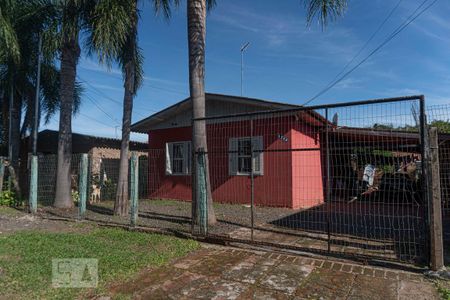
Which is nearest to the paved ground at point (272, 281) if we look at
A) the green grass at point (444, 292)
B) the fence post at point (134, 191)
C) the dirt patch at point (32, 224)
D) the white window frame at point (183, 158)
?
the green grass at point (444, 292)

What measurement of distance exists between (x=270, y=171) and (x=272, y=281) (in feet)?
21.9

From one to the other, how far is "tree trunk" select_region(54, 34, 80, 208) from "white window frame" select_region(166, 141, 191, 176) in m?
3.97

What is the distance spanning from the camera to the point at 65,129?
9.77 meters

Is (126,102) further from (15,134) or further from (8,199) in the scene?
(15,134)

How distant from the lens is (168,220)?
809 centimetres

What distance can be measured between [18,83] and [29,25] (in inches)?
116

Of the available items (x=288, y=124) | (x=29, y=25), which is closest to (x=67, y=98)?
(x=29, y=25)

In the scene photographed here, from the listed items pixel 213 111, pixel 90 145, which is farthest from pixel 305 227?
pixel 90 145

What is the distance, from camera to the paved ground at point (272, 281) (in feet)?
12.5

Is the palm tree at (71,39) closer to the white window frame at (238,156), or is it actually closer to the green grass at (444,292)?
the white window frame at (238,156)

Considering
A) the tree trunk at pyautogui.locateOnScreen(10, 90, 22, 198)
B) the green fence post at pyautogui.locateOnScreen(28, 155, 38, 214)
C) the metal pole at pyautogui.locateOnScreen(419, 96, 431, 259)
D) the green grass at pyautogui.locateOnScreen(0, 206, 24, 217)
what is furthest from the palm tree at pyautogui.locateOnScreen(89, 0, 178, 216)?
the metal pole at pyautogui.locateOnScreen(419, 96, 431, 259)

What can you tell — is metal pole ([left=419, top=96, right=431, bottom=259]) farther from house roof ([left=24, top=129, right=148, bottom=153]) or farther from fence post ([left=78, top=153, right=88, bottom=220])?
house roof ([left=24, top=129, right=148, bottom=153])

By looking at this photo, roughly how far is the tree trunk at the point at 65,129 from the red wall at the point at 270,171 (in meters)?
3.97

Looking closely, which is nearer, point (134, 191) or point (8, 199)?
point (134, 191)
